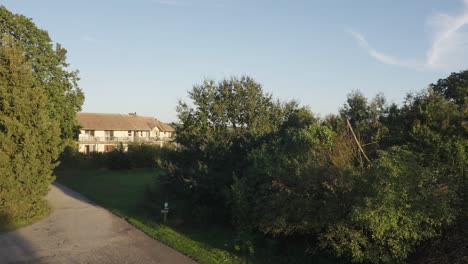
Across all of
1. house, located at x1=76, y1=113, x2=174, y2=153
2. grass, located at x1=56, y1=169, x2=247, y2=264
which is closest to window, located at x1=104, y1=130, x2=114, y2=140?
house, located at x1=76, y1=113, x2=174, y2=153

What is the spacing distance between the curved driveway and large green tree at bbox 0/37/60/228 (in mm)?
1018

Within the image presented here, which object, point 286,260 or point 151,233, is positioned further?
point 151,233

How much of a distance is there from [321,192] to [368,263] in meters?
1.86

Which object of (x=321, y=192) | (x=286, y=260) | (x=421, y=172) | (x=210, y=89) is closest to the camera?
(x=421, y=172)

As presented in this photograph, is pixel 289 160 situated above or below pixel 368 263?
above

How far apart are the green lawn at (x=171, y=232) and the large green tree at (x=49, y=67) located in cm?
525

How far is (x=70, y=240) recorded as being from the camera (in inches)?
506

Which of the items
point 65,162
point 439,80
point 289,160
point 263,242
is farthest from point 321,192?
point 65,162

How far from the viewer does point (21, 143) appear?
50.4ft

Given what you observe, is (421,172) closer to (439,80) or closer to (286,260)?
(286,260)

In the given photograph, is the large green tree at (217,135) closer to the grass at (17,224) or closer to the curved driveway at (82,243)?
the curved driveway at (82,243)

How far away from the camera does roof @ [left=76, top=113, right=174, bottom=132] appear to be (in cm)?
5931

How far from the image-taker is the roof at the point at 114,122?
59.3 metres

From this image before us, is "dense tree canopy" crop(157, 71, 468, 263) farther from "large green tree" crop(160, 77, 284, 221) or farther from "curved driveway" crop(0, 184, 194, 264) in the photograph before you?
"curved driveway" crop(0, 184, 194, 264)
